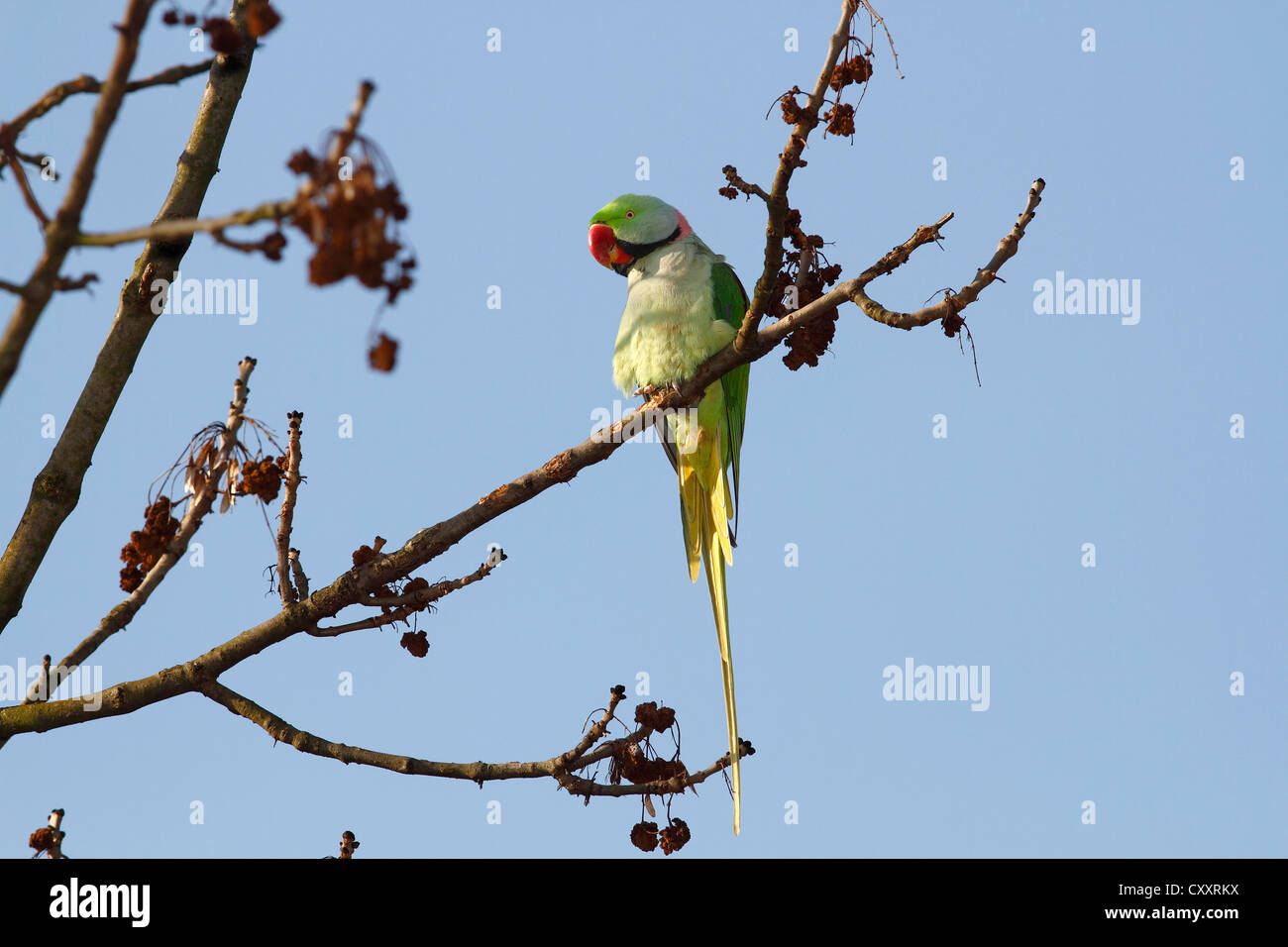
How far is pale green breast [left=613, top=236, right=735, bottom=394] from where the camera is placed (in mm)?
5605

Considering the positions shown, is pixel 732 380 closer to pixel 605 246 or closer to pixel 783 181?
pixel 605 246

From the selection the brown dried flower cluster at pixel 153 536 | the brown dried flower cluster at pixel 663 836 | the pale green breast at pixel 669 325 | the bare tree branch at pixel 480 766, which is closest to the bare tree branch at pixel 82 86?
the brown dried flower cluster at pixel 153 536

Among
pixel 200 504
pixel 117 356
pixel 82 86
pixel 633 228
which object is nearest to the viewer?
pixel 82 86

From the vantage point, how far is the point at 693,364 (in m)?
5.57

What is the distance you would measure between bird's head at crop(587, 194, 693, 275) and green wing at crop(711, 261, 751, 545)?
550 millimetres

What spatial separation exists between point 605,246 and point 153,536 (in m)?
4.24

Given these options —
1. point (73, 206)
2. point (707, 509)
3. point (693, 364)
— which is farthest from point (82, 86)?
point (707, 509)

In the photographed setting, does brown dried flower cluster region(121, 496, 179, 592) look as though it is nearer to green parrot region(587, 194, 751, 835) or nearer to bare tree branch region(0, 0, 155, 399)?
bare tree branch region(0, 0, 155, 399)

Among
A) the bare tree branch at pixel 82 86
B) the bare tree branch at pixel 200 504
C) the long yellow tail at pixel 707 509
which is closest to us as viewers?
the bare tree branch at pixel 82 86

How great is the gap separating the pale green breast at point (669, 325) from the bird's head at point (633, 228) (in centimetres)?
39

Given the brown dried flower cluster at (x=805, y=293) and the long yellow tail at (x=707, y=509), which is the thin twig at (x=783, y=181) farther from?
the long yellow tail at (x=707, y=509)

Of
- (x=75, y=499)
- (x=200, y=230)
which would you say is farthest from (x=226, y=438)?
(x=200, y=230)

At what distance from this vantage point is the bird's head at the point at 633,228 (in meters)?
6.58

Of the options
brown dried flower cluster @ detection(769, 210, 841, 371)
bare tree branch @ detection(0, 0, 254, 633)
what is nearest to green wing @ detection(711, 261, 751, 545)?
brown dried flower cluster @ detection(769, 210, 841, 371)
